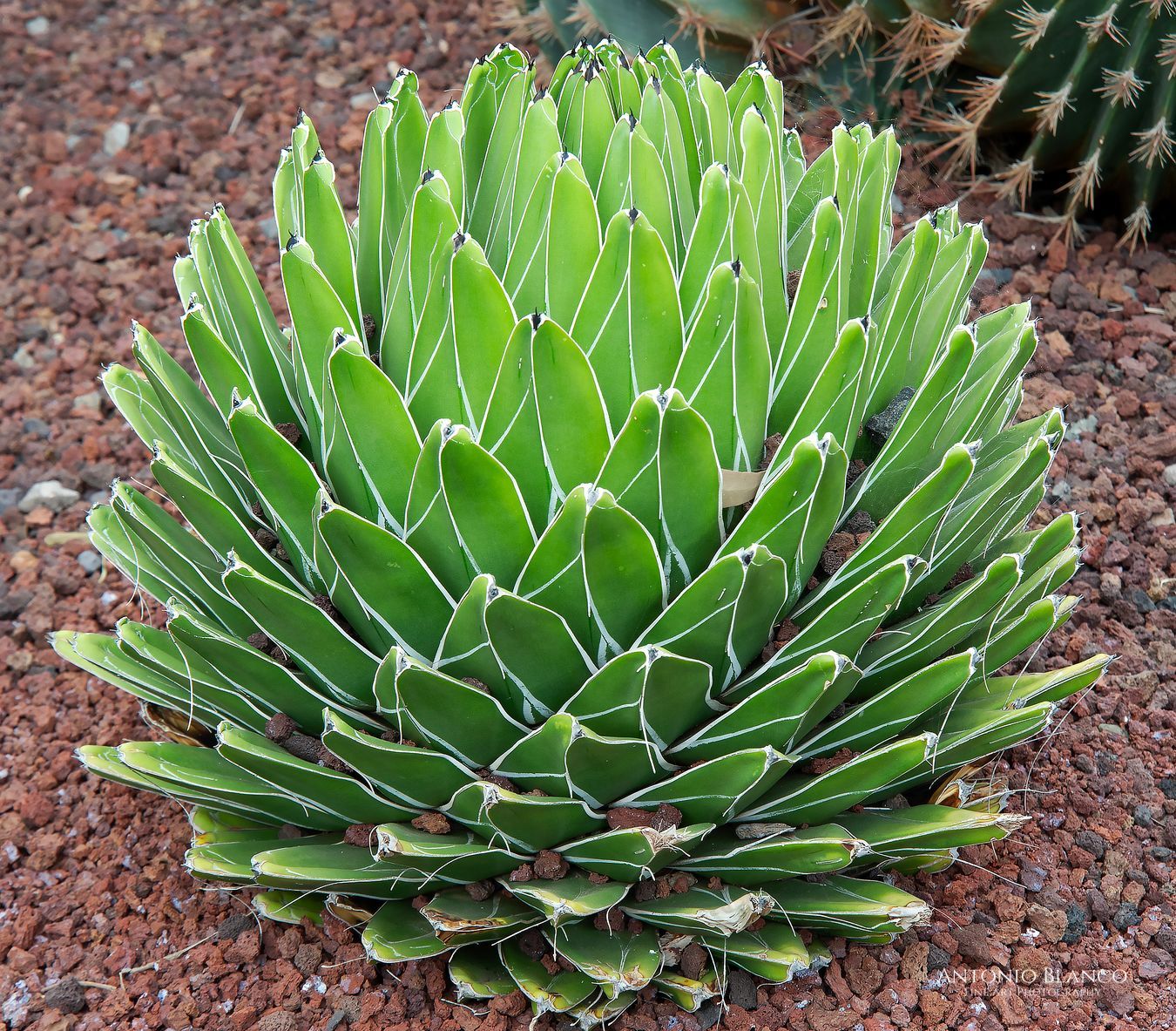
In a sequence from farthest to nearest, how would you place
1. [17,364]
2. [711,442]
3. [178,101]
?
[178,101], [17,364], [711,442]

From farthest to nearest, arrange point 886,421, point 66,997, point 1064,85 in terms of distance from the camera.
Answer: point 1064,85
point 66,997
point 886,421

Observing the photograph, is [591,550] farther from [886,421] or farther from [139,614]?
[139,614]

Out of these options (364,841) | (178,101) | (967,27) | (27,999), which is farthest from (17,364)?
(967,27)

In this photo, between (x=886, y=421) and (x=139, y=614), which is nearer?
(x=886, y=421)

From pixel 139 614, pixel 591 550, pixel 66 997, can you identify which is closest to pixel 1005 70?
pixel 591 550

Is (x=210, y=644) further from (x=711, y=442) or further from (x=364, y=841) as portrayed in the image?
(x=711, y=442)

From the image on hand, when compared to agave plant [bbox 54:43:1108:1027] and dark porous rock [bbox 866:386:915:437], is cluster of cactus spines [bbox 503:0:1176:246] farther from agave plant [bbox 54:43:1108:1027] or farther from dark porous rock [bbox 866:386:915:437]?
dark porous rock [bbox 866:386:915:437]
